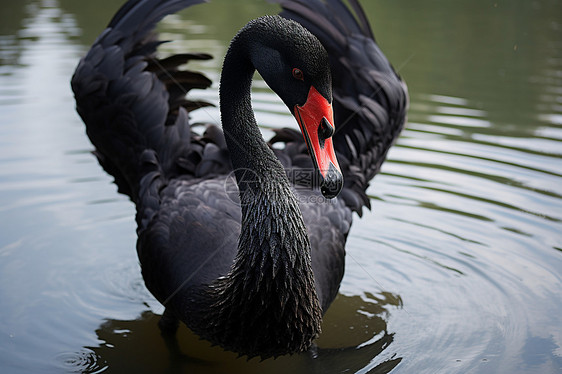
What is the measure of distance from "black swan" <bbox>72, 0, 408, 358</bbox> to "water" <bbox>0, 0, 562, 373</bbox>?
366 millimetres

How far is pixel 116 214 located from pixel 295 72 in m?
2.67

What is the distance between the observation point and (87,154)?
5.96 metres

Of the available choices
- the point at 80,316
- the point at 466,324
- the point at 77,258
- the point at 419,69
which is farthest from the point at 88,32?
the point at 466,324

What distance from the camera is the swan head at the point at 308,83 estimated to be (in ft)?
8.49

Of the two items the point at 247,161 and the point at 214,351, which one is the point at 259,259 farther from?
the point at 214,351

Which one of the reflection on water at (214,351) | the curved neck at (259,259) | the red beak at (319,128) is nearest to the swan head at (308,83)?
the red beak at (319,128)

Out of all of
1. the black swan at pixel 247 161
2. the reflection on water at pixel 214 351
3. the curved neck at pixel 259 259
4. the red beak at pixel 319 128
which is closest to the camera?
the red beak at pixel 319 128

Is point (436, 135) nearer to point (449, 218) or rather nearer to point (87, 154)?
point (449, 218)

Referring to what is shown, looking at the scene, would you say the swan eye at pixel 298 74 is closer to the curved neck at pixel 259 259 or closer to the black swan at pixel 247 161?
the black swan at pixel 247 161

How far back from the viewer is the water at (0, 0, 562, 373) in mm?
3516

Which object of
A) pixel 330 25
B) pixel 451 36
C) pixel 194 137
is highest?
pixel 330 25

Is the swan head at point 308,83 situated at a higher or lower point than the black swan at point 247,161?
higher

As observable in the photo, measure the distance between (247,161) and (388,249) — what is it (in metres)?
1.77

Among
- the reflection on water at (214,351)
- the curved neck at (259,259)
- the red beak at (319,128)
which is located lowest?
the reflection on water at (214,351)
